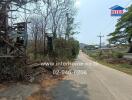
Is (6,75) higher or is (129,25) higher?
(129,25)

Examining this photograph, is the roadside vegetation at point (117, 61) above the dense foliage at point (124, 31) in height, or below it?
below

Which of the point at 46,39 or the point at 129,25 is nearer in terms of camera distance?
the point at 46,39

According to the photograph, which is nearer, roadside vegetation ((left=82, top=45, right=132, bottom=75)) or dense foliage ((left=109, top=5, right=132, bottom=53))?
roadside vegetation ((left=82, top=45, right=132, bottom=75))

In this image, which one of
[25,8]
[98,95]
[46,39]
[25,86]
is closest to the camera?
[98,95]

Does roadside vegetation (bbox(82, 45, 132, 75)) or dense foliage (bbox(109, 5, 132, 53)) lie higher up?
dense foliage (bbox(109, 5, 132, 53))

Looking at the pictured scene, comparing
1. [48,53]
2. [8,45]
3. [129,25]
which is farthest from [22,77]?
[129,25]

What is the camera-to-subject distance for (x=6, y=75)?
1577 cm

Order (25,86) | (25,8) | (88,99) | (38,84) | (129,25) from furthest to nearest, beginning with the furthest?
(129,25) < (25,8) < (38,84) < (25,86) < (88,99)

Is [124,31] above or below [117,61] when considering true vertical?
above

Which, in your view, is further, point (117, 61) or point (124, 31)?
point (124, 31)

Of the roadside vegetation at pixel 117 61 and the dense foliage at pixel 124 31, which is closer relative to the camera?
the roadside vegetation at pixel 117 61

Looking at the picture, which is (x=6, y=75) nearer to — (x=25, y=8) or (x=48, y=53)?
(x=25, y=8)

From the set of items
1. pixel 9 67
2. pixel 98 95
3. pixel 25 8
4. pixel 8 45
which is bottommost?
pixel 98 95

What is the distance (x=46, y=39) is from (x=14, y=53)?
63.9 feet
